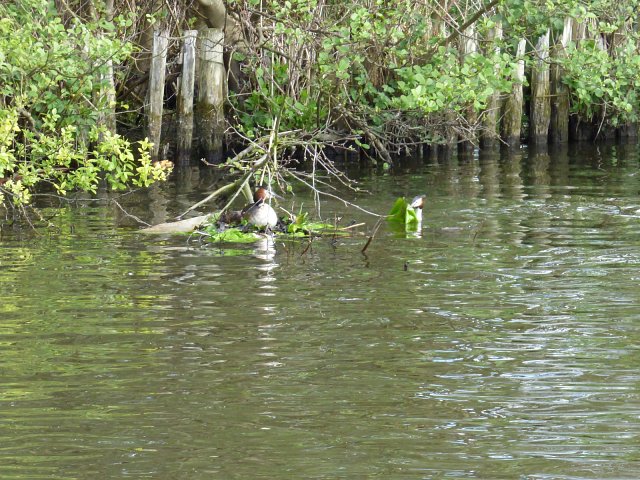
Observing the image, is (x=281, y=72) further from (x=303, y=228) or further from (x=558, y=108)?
(x=558, y=108)

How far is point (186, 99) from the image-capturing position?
770 inches

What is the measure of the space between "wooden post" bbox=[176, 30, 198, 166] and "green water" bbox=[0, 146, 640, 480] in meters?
6.41

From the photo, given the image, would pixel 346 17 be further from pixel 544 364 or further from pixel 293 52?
pixel 544 364

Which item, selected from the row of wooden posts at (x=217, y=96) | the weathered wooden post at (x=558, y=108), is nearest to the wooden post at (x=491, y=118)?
the row of wooden posts at (x=217, y=96)

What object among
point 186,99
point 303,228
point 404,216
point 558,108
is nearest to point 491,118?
point 558,108

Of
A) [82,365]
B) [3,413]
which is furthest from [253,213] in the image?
[3,413]

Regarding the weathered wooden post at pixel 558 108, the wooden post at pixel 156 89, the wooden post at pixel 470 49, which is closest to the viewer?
the wooden post at pixel 156 89

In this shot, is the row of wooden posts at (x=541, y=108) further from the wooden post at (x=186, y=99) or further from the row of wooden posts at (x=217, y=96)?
the wooden post at (x=186, y=99)

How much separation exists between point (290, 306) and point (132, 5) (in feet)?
34.7

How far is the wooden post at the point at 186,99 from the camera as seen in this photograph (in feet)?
62.9

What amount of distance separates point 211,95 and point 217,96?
10 centimetres

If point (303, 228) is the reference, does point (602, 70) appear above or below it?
above

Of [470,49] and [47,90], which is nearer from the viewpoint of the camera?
[47,90]

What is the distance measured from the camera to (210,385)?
689 centimetres
